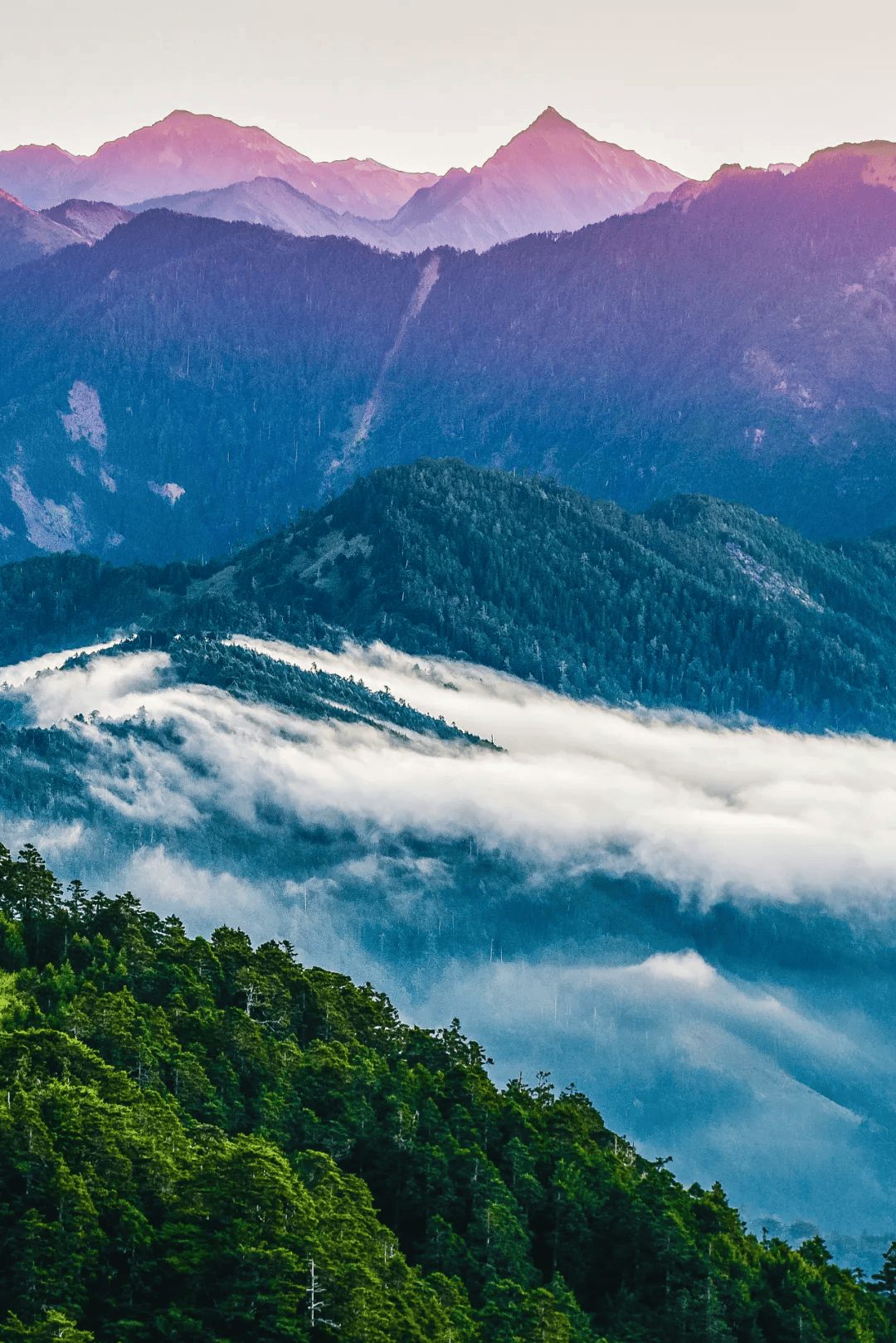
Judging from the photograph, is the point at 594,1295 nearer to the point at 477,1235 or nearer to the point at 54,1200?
the point at 477,1235

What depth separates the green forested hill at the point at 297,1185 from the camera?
116062 mm

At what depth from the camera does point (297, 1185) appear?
123875 millimetres

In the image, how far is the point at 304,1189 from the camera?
125250 mm

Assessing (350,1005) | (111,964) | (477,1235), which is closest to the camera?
(477,1235)

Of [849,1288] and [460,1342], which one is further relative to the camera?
[849,1288]

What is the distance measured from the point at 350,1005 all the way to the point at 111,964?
21680mm

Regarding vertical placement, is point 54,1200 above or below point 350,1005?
below

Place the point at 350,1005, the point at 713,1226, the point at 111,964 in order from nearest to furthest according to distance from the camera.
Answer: the point at 713,1226 < the point at 111,964 < the point at 350,1005

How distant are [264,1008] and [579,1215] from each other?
3256cm

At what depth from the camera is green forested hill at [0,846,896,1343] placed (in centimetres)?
11606

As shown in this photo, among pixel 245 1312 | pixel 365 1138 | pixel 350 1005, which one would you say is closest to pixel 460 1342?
pixel 245 1312

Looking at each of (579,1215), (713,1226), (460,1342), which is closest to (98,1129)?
(460,1342)

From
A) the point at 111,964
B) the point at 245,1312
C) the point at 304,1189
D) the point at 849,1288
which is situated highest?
the point at 111,964

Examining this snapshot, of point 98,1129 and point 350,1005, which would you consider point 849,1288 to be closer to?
point 350,1005
